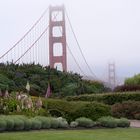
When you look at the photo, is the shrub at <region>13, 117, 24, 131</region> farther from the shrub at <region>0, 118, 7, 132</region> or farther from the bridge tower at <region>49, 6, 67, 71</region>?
the bridge tower at <region>49, 6, 67, 71</region>

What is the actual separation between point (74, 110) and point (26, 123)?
3789 mm

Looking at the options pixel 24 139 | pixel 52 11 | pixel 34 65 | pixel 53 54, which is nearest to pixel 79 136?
pixel 24 139

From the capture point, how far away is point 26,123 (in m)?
13.3

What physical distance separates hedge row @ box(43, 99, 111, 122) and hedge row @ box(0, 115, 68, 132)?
193 cm

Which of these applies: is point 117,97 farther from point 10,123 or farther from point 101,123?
point 10,123

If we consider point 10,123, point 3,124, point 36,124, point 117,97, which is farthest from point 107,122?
point 117,97

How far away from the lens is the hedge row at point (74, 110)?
55.2ft

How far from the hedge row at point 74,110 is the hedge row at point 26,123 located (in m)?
1.93

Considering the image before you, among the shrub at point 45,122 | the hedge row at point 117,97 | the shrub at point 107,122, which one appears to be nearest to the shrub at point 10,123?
the shrub at point 45,122

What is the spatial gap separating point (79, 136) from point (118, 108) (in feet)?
35.5

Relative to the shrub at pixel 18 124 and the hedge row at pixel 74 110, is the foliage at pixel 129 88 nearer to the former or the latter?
the hedge row at pixel 74 110

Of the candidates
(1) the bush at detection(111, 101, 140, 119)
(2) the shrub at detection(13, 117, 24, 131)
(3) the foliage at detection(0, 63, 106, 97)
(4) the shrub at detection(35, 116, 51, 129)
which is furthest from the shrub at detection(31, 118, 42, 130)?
(3) the foliage at detection(0, 63, 106, 97)

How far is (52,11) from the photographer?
5375 cm

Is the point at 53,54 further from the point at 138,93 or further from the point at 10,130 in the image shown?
the point at 10,130
